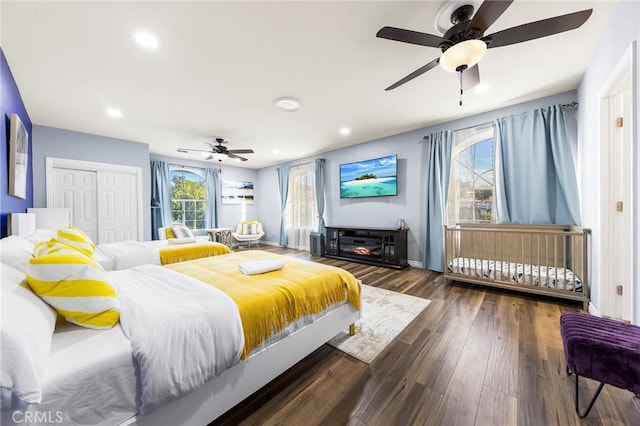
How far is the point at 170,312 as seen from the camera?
1159mm

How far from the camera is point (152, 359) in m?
0.98

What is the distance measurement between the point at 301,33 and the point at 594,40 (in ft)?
8.51

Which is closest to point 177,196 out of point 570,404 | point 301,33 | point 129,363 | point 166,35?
point 166,35

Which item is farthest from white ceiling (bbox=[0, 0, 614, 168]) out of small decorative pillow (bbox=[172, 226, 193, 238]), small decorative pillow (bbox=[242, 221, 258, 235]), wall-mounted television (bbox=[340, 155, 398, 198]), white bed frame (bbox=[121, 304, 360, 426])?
small decorative pillow (bbox=[242, 221, 258, 235])

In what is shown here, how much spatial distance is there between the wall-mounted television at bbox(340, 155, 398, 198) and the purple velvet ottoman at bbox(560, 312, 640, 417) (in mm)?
3373

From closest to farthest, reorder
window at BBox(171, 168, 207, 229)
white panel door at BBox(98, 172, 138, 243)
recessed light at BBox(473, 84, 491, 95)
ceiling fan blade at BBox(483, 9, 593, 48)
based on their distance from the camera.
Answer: ceiling fan blade at BBox(483, 9, 593, 48) < recessed light at BBox(473, 84, 491, 95) < white panel door at BBox(98, 172, 138, 243) < window at BBox(171, 168, 207, 229)

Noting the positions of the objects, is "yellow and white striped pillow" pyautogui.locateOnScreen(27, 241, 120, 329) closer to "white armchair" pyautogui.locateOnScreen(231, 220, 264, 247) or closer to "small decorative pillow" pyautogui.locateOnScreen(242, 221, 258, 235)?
"white armchair" pyautogui.locateOnScreen(231, 220, 264, 247)

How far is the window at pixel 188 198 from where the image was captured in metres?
5.96

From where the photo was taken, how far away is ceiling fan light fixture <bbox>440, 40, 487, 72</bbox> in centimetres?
155

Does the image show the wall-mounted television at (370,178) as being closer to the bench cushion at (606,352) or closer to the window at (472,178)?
the window at (472,178)

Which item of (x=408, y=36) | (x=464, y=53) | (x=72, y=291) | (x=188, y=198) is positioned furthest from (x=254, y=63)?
(x=188, y=198)

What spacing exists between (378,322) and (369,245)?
2419 mm

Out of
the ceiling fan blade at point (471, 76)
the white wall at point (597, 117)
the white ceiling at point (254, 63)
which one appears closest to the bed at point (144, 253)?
the white ceiling at point (254, 63)

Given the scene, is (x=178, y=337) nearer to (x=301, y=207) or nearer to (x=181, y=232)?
(x=181, y=232)
